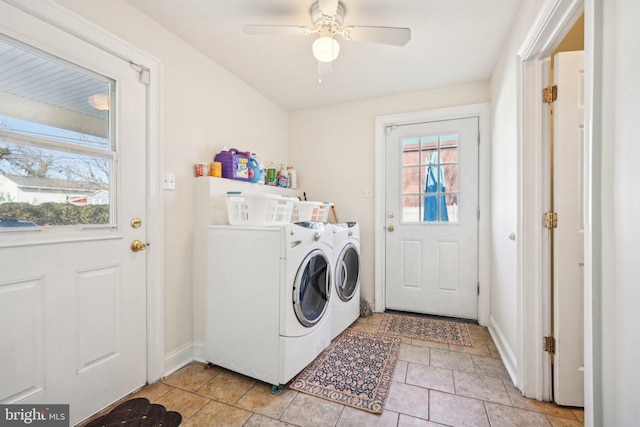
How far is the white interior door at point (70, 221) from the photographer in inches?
47.6

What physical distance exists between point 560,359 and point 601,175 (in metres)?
1.18

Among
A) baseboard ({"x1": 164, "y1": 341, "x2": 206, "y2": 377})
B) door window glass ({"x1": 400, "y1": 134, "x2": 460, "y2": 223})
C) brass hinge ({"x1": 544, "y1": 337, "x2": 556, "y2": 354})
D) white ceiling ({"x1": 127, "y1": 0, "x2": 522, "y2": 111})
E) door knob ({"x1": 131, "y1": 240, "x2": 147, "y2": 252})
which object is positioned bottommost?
baseboard ({"x1": 164, "y1": 341, "x2": 206, "y2": 377})

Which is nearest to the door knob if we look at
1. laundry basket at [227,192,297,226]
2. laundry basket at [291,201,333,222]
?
laundry basket at [227,192,297,226]

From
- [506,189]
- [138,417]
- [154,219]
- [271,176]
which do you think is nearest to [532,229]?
[506,189]

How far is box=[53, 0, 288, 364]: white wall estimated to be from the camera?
1.68 m

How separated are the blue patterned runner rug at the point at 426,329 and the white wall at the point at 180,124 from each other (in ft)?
5.36

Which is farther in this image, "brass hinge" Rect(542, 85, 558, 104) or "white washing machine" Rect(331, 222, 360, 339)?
"white washing machine" Rect(331, 222, 360, 339)

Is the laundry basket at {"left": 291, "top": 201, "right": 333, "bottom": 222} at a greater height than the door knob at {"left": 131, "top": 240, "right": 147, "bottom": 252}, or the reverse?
the laundry basket at {"left": 291, "top": 201, "right": 333, "bottom": 222}

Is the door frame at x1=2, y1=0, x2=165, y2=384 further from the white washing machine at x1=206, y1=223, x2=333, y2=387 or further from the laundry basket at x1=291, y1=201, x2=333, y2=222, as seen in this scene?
the laundry basket at x1=291, y1=201, x2=333, y2=222

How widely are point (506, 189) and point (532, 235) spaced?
49cm

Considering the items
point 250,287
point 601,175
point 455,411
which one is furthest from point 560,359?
point 250,287

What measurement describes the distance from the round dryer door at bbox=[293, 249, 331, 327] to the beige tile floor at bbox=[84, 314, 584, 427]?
46cm

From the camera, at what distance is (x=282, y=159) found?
127 inches

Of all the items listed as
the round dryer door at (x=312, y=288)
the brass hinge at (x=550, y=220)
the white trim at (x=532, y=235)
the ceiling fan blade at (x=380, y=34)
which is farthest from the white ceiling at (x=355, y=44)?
the round dryer door at (x=312, y=288)
